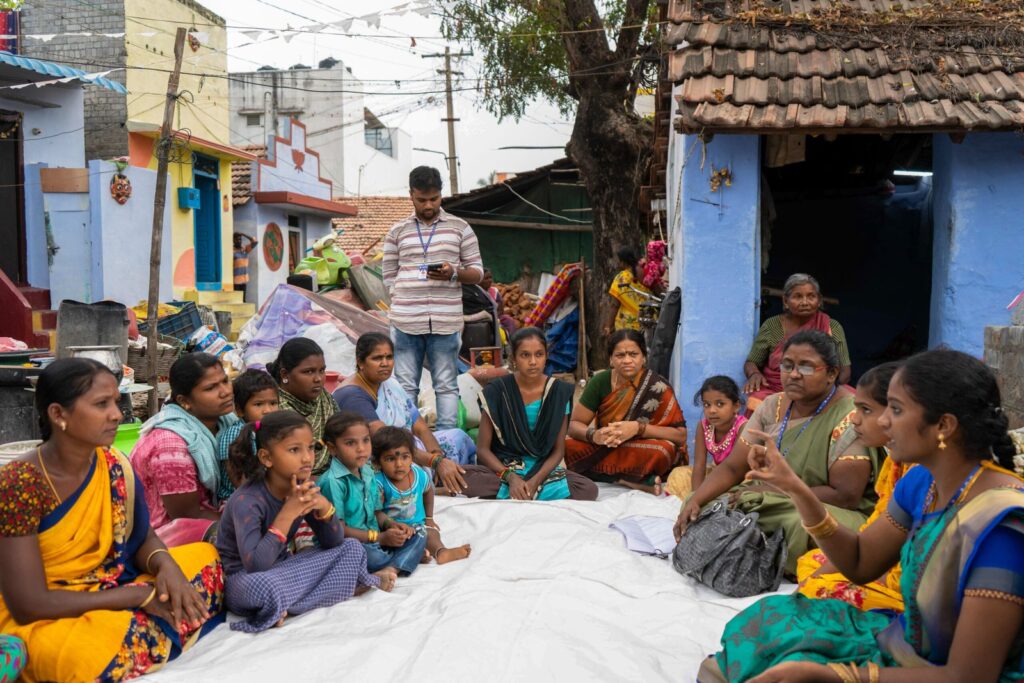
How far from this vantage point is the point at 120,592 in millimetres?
2941

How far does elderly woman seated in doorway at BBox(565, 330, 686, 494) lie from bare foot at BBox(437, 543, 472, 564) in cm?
161

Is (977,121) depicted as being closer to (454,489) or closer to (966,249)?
(966,249)

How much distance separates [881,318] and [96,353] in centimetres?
787

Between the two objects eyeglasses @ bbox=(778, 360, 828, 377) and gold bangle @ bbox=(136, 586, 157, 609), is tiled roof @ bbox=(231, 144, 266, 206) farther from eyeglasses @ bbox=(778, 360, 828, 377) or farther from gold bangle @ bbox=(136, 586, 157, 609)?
gold bangle @ bbox=(136, 586, 157, 609)

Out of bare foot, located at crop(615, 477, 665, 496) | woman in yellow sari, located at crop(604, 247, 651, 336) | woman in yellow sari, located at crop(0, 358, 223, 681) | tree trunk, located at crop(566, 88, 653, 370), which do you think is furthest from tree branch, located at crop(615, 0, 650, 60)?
woman in yellow sari, located at crop(0, 358, 223, 681)

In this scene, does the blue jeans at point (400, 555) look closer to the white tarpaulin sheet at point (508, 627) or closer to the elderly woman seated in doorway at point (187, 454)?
the white tarpaulin sheet at point (508, 627)

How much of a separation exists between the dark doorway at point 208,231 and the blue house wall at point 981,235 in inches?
544

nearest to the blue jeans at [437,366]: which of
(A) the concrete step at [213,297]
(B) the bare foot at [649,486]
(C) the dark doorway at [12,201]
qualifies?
(B) the bare foot at [649,486]

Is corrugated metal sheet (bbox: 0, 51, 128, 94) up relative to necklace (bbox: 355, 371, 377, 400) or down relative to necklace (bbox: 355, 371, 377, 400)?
up

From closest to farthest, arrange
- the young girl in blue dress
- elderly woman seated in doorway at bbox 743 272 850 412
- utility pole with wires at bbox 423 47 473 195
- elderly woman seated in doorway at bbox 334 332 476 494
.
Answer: the young girl in blue dress < elderly woman seated in doorway at bbox 334 332 476 494 < elderly woman seated in doorway at bbox 743 272 850 412 < utility pole with wires at bbox 423 47 473 195

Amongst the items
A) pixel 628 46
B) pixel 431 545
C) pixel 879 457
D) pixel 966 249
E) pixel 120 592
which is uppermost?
pixel 628 46

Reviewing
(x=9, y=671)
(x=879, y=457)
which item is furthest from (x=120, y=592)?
(x=879, y=457)

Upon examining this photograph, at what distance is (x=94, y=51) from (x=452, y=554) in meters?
13.7

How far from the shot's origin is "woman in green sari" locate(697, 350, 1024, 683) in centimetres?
197
